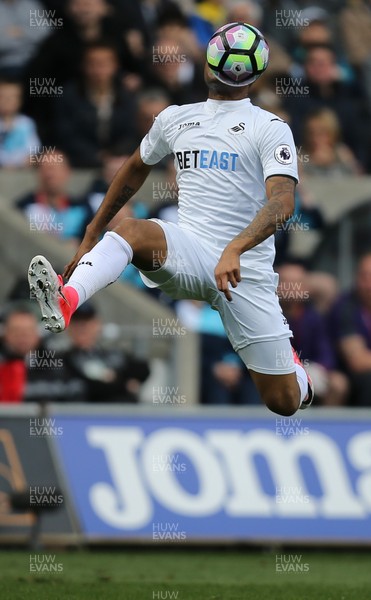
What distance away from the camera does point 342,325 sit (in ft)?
50.5

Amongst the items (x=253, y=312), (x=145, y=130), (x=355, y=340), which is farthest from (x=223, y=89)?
(x=145, y=130)

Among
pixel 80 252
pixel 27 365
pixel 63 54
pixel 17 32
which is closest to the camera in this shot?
pixel 80 252

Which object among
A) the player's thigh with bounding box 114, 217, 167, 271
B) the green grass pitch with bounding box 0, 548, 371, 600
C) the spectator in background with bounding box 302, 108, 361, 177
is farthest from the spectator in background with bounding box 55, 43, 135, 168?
the player's thigh with bounding box 114, 217, 167, 271

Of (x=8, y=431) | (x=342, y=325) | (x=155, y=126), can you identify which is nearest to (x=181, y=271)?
(x=155, y=126)

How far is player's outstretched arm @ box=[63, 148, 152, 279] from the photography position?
10.0 meters

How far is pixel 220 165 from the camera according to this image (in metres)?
9.82

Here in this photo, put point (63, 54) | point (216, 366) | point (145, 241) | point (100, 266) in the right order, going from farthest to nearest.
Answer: point (63, 54) → point (216, 366) → point (145, 241) → point (100, 266)

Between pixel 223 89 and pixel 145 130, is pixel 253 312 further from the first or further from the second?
pixel 145 130

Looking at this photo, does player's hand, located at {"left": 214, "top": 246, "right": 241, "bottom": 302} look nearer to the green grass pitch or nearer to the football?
the football

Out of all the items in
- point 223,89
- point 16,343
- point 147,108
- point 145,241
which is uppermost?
point 223,89

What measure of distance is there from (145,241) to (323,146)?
7889 millimetres

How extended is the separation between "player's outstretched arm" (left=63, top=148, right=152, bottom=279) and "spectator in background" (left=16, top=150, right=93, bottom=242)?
4.79 meters

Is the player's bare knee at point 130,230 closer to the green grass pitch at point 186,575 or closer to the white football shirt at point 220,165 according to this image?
the white football shirt at point 220,165

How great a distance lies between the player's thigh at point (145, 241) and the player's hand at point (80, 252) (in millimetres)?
482
